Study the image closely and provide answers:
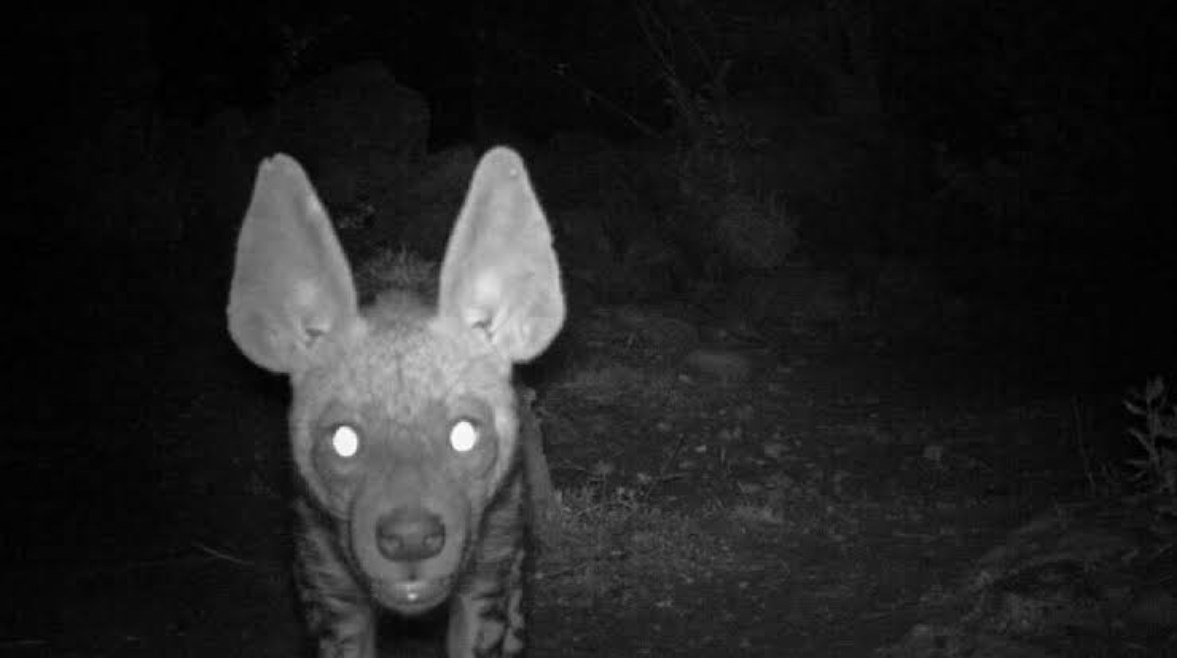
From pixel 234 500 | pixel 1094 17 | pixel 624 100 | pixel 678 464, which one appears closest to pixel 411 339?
pixel 234 500

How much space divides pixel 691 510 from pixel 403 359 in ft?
12.0

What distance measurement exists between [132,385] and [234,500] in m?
2.57

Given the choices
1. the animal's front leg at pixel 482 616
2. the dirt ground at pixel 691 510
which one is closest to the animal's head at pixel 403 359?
the animal's front leg at pixel 482 616

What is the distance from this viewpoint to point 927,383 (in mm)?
9734

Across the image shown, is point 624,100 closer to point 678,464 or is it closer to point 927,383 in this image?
point 927,383

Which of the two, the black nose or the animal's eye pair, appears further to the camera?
the animal's eye pair

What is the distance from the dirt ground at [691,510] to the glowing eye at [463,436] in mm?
1926

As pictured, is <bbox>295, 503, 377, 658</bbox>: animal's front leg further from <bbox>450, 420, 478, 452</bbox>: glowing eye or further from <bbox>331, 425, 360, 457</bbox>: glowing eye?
<bbox>450, 420, 478, 452</bbox>: glowing eye

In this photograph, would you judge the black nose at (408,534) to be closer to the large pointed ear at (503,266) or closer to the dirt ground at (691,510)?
the large pointed ear at (503,266)

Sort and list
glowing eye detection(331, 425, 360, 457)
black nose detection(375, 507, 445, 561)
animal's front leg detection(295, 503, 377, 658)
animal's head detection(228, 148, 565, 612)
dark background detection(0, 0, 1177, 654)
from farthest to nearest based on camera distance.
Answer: dark background detection(0, 0, 1177, 654), animal's front leg detection(295, 503, 377, 658), glowing eye detection(331, 425, 360, 457), animal's head detection(228, 148, 565, 612), black nose detection(375, 507, 445, 561)

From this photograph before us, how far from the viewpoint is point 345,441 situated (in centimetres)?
357

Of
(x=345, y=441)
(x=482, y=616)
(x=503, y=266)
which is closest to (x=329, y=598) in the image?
(x=482, y=616)

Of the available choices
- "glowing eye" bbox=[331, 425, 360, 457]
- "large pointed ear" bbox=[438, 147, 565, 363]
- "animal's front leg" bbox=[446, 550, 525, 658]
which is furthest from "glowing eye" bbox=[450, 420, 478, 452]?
"animal's front leg" bbox=[446, 550, 525, 658]

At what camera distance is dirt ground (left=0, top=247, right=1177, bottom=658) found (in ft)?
17.6
